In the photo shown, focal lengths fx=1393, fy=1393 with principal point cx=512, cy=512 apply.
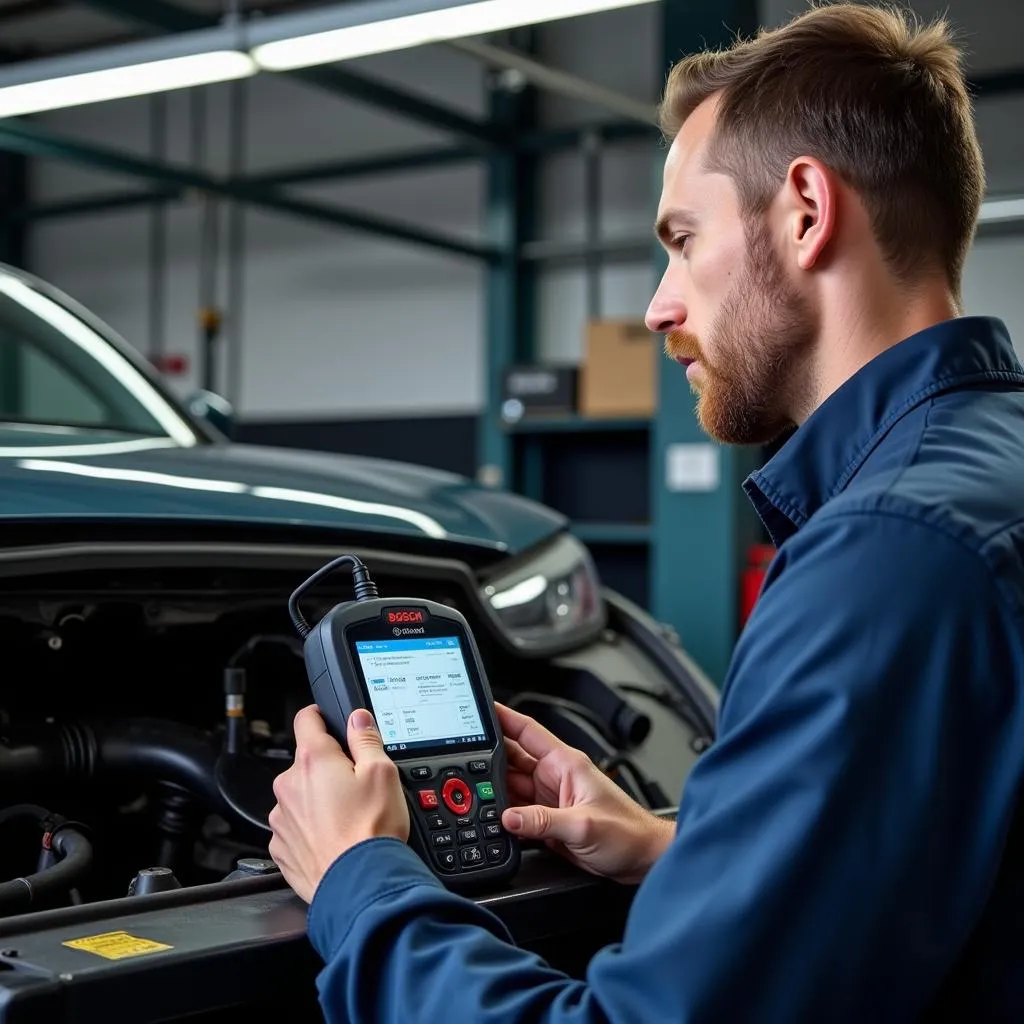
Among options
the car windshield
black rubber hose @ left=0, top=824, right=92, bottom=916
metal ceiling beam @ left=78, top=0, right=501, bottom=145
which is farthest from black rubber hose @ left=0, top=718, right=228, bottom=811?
metal ceiling beam @ left=78, top=0, right=501, bottom=145

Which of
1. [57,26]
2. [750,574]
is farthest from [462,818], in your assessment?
[57,26]

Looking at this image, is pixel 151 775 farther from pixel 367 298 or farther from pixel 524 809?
pixel 367 298

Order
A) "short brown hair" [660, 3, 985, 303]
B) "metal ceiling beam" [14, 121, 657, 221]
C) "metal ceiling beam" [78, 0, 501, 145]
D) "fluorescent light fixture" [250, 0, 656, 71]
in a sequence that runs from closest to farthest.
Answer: "short brown hair" [660, 3, 985, 303]
"fluorescent light fixture" [250, 0, 656, 71]
"metal ceiling beam" [78, 0, 501, 145]
"metal ceiling beam" [14, 121, 657, 221]

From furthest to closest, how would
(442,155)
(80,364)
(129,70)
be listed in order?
(442,155)
(129,70)
(80,364)

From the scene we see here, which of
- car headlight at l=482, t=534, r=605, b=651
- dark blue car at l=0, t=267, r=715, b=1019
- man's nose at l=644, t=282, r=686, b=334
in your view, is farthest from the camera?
car headlight at l=482, t=534, r=605, b=651

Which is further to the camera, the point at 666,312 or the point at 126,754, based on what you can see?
the point at 126,754

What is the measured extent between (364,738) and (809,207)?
22.4 inches

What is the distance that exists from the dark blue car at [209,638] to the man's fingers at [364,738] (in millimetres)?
166

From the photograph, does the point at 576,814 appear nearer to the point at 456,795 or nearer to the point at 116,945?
the point at 456,795

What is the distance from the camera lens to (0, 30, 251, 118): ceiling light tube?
3826 millimetres

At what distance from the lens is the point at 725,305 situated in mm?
1166

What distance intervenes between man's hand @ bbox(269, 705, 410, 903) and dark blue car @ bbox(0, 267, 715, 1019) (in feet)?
0.32

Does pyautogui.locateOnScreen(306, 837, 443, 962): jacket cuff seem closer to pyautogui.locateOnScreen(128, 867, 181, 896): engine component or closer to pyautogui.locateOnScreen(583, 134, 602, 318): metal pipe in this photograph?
pyautogui.locateOnScreen(128, 867, 181, 896): engine component

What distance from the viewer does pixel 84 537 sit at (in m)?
1.51
